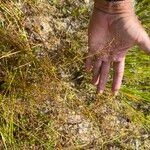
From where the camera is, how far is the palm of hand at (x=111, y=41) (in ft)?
6.48

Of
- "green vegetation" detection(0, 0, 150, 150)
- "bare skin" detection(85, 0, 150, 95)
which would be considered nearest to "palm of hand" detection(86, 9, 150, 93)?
"bare skin" detection(85, 0, 150, 95)

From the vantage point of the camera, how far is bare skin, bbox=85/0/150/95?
6.48 ft

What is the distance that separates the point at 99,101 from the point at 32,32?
512 millimetres

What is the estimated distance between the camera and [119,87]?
2193mm

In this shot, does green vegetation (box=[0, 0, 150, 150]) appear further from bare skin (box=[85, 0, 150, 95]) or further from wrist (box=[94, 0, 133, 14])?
wrist (box=[94, 0, 133, 14])

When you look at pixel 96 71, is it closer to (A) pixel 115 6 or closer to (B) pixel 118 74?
(B) pixel 118 74

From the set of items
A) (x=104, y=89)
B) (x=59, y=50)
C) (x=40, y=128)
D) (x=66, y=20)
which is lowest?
(x=40, y=128)

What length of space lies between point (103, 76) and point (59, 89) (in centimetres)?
23

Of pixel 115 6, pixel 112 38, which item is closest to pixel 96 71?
pixel 112 38

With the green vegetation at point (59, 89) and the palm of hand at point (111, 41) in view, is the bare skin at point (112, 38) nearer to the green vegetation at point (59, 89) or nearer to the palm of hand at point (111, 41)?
the palm of hand at point (111, 41)

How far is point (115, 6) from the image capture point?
202 centimetres

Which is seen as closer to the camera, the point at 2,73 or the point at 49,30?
the point at 2,73

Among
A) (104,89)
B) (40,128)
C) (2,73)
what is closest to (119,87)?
(104,89)

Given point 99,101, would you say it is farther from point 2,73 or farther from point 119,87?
point 2,73
